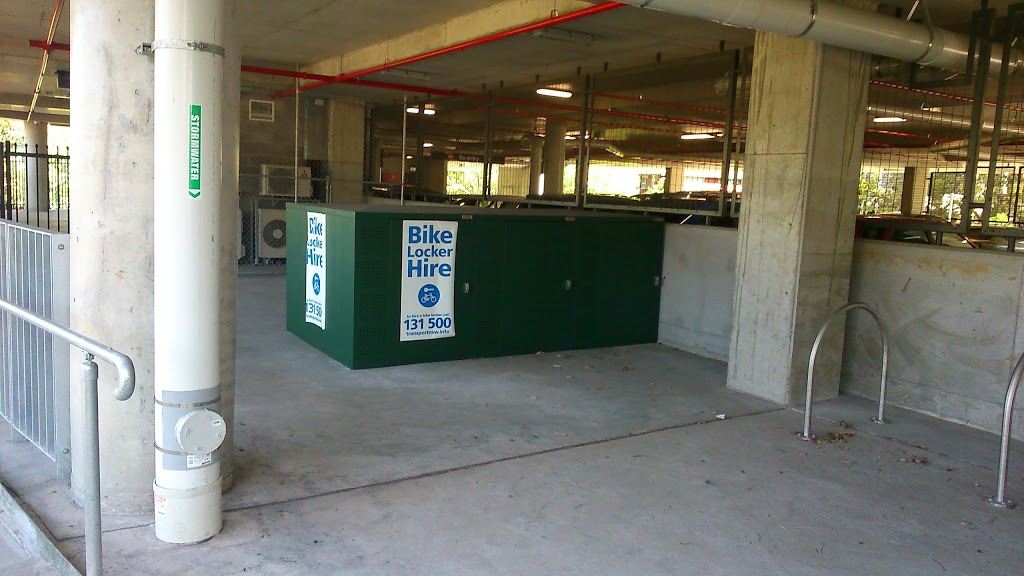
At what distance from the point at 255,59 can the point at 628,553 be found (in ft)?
38.9

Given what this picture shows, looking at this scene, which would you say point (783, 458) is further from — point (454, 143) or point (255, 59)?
point (454, 143)

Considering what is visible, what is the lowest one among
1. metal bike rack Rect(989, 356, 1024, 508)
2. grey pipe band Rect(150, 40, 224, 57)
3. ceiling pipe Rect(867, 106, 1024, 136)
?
metal bike rack Rect(989, 356, 1024, 508)

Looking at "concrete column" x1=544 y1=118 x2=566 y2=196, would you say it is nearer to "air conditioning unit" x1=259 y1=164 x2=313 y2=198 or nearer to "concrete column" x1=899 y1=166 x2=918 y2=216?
"air conditioning unit" x1=259 y1=164 x2=313 y2=198

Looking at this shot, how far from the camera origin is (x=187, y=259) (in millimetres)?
3334

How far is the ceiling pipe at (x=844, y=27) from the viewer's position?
488 cm

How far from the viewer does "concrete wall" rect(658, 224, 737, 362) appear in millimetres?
8133

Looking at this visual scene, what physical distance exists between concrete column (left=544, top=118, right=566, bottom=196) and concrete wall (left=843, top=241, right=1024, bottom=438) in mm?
10610

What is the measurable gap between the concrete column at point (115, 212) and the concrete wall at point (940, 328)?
5.78 meters

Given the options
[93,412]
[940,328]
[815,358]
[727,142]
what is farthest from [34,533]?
[727,142]

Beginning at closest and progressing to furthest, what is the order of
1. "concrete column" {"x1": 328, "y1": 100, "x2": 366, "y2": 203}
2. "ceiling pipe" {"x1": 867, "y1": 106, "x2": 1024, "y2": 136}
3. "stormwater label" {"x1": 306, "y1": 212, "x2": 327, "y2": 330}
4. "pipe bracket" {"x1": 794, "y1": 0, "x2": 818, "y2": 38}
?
"pipe bracket" {"x1": 794, "y1": 0, "x2": 818, "y2": 38} → "stormwater label" {"x1": 306, "y1": 212, "x2": 327, "y2": 330} → "ceiling pipe" {"x1": 867, "y1": 106, "x2": 1024, "y2": 136} → "concrete column" {"x1": 328, "y1": 100, "x2": 366, "y2": 203}

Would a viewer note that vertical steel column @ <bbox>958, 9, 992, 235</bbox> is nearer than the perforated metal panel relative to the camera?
No

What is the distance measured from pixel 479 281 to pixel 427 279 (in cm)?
58

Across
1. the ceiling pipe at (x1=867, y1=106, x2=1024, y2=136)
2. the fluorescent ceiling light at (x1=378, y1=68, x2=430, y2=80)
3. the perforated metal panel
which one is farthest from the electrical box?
the ceiling pipe at (x1=867, y1=106, x2=1024, y2=136)

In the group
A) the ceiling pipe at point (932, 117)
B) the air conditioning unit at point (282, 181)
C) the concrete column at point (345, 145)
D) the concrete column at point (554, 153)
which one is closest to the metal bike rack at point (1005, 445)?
the ceiling pipe at point (932, 117)
